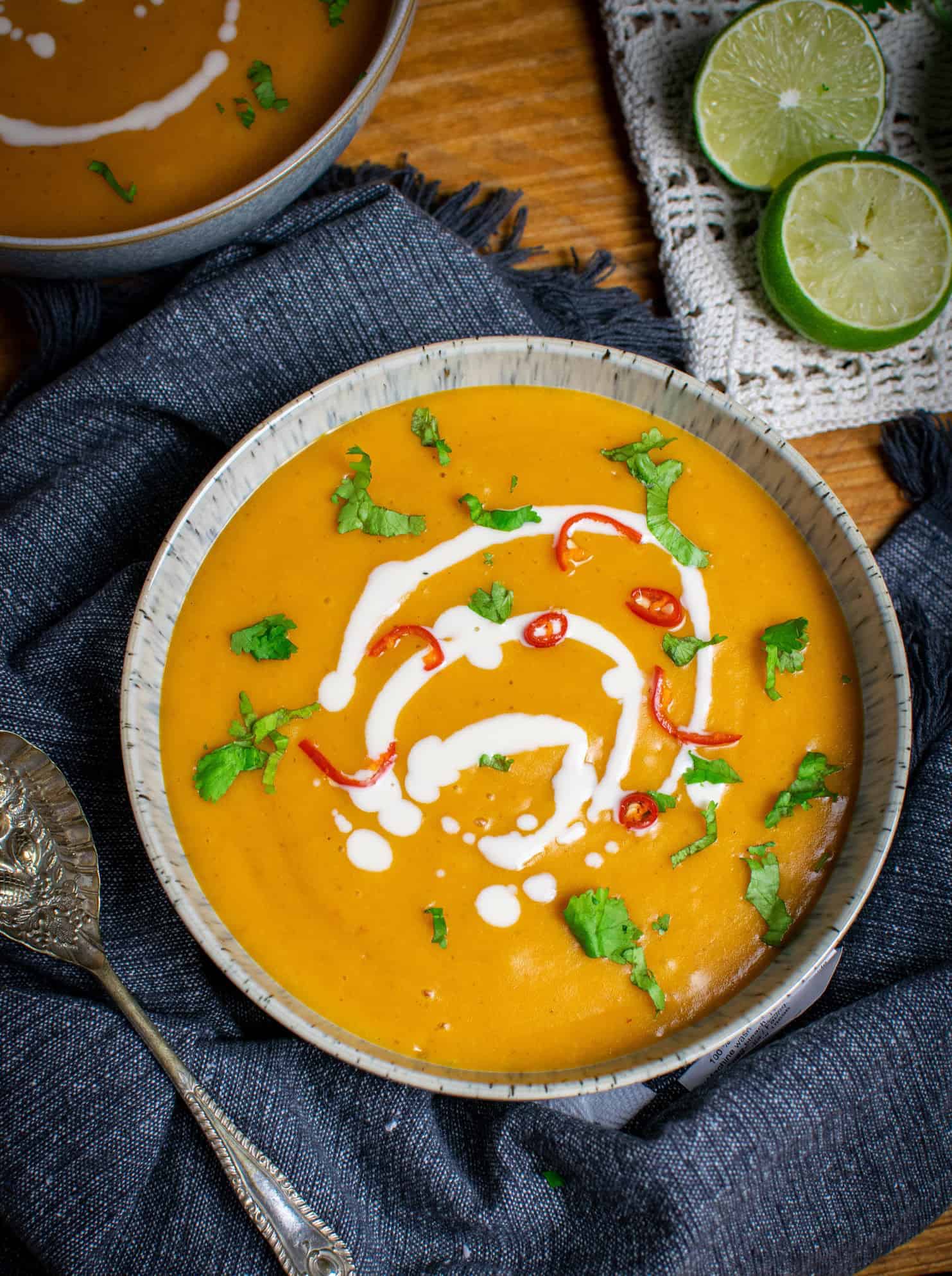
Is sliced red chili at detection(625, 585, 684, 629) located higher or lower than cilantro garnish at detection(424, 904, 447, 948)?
higher

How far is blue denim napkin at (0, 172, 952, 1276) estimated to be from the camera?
6.63 feet

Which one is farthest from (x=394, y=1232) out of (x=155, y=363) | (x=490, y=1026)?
(x=155, y=363)

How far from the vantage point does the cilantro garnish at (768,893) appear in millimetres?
1997

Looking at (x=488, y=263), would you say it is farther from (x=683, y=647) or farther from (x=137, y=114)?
(x=683, y=647)

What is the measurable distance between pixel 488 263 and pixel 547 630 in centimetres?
89

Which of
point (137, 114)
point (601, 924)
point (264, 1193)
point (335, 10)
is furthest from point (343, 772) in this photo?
point (335, 10)

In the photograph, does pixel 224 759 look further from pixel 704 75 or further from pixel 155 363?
pixel 704 75

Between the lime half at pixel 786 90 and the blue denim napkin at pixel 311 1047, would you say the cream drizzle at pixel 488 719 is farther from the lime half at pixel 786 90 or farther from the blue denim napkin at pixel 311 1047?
the lime half at pixel 786 90

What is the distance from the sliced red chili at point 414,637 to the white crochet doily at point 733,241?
0.90 m

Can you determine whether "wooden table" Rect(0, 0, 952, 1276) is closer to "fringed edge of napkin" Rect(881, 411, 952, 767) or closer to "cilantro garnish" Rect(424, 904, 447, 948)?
"fringed edge of napkin" Rect(881, 411, 952, 767)

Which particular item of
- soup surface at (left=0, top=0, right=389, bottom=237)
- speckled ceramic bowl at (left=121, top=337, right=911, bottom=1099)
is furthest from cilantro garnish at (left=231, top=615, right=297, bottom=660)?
soup surface at (left=0, top=0, right=389, bottom=237)

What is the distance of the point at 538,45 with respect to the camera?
100 inches

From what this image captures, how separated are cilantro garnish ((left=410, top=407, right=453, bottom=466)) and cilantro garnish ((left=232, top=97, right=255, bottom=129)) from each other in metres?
0.77

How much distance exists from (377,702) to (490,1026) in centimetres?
57
